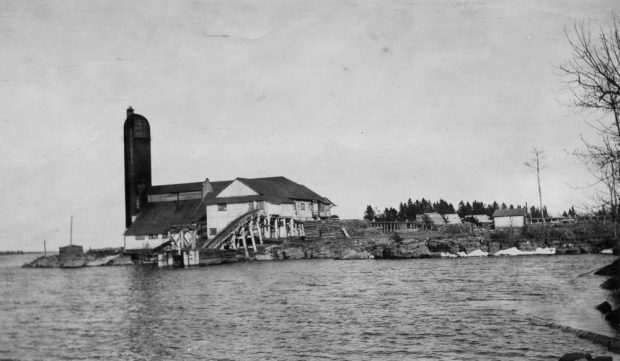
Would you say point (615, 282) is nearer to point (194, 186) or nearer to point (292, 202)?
point (292, 202)

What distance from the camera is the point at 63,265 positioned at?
7794cm

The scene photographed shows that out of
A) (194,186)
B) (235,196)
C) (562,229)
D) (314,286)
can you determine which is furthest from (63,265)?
(562,229)

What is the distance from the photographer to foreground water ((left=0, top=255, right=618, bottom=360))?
52.4 feet

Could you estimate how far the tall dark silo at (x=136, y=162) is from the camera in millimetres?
81062

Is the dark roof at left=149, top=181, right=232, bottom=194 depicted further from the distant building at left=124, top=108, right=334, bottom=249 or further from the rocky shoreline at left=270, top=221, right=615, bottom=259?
the rocky shoreline at left=270, top=221, right=615, bottom=259

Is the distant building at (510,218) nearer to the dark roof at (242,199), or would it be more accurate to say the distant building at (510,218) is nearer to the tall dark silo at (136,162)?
the dark roof at (242,199)

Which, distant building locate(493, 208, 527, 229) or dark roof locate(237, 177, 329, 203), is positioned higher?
dark roof locate(237, 177, 329, 203)

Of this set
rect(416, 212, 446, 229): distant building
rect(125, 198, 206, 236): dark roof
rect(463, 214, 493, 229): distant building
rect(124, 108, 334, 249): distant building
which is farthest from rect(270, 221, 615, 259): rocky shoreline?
rect(463, 214, 493, 229): distant building

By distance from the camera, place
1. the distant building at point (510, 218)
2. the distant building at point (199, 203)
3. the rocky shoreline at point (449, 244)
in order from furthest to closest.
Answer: the distant building at point (510, 218), the distant building at point (199, 203), the rocky shoreline at point (449, 244)

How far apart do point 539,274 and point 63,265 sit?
64.3 meters

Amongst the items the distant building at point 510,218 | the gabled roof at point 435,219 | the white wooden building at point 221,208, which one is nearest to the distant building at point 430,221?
the gabled roof at point 435,219

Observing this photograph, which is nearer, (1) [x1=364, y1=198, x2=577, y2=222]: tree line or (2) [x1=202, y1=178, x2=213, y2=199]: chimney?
(2) [x1=202, y1=178, x2=213, y2=199]: chimney

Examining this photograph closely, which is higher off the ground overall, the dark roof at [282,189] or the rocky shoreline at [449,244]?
the dark roof at [282,189]

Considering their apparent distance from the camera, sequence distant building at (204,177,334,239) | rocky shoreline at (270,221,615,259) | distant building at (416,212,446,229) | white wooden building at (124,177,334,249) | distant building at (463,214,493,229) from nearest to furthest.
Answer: rocky shoreline at (270,221,615,259)
distant building at (204,177,334,239)
white wooden building at (124,177,334,249)
distant building at (416,212,446,229)
distant building at (463,214,493,229)
